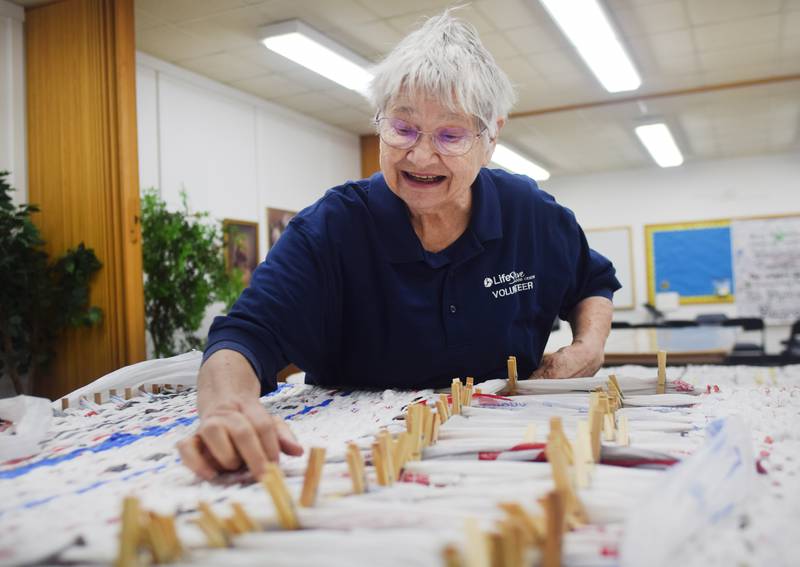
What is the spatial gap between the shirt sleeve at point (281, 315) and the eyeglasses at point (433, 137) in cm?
29

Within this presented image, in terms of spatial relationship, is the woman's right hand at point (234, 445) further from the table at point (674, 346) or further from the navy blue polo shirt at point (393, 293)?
the table at point (674, 346)

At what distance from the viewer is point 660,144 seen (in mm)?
8844

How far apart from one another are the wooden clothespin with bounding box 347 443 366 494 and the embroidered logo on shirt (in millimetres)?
936

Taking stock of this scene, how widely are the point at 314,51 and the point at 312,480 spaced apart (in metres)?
5.14

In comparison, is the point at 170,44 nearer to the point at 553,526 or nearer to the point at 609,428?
the point at 609,428

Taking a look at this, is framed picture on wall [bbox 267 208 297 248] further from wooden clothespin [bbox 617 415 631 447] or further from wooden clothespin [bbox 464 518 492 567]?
wooden clothespin [bbox 464 518 492 567]

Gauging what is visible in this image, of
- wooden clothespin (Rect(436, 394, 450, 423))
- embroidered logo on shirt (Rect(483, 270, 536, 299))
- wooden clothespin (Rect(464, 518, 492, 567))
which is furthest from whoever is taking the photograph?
embroidered logo on shirt (Rect(483, 270, 536, 299))

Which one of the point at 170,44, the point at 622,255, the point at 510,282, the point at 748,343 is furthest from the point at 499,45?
the point at 622,255

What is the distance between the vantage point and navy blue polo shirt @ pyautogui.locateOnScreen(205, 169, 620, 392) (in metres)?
1.54

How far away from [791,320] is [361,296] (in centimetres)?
995

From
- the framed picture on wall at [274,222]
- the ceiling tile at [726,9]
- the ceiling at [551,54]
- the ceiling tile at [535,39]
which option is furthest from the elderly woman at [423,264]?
the framed picture on wall at [274,222]

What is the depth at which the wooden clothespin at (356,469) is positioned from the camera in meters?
0.77

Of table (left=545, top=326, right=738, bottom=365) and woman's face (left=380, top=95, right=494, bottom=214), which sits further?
table (left=545, top=326, right=738, bottom=365)

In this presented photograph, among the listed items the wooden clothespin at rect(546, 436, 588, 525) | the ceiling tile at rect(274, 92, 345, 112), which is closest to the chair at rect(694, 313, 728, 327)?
the ceiling tile at rect(274, 92, 345, 112)
